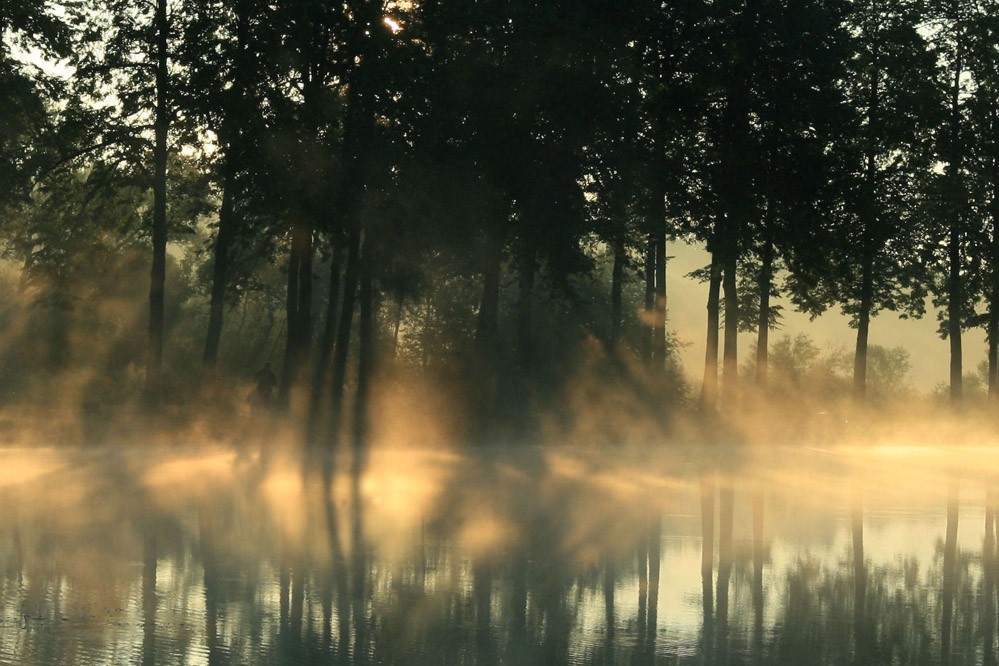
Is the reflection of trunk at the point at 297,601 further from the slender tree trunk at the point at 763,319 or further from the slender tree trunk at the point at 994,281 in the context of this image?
the slender tree trunk at the point at 994,281

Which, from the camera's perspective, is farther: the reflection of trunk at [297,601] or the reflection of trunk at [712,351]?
the reflection of trunk at [712,351]

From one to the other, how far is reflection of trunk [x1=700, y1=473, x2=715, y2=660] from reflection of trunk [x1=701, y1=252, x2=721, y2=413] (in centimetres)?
1929

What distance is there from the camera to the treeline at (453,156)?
3653 cm

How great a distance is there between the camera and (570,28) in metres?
38.8

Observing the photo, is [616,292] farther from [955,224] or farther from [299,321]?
[299,321]

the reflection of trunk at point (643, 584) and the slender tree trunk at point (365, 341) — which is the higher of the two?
the slender tree trunk at point (365, 341)

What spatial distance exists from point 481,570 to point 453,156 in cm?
2591

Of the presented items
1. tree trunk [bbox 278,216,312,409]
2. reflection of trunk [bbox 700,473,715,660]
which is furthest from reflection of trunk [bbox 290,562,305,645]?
tree trunk [bbox 278,216,312,409]

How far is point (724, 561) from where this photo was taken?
1396 centimetres

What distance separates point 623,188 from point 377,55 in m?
7.92

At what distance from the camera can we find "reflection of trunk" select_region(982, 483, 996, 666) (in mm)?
Result: 9617

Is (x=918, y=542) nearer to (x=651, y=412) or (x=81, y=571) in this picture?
(x=81, y=571)

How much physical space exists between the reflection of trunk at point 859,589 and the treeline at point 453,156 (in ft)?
59.7

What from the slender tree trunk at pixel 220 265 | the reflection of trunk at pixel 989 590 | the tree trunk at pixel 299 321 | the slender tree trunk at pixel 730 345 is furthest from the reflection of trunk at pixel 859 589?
the slender tree trunk at pixel 220 265
